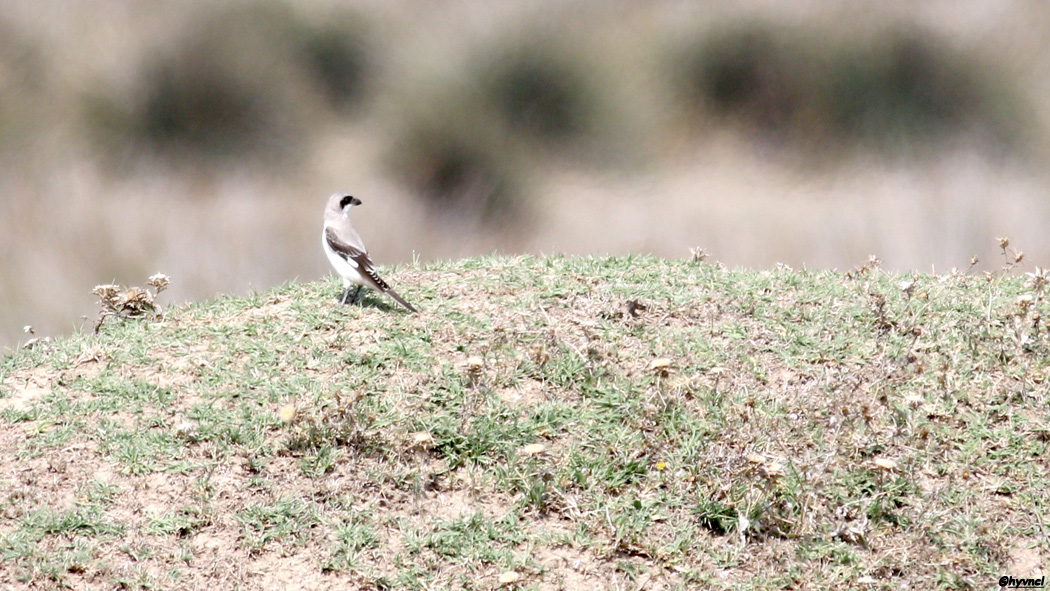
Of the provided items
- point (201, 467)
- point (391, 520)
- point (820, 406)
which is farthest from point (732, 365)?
point (201, 467)

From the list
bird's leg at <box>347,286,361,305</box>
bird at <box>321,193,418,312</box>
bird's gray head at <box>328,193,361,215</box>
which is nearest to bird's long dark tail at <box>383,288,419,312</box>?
bird at <box>321,193,418,312</box>

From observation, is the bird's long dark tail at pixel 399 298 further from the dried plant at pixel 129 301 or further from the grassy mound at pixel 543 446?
the dried plant at pixel 129 301

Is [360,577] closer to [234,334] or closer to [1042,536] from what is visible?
[234,334]

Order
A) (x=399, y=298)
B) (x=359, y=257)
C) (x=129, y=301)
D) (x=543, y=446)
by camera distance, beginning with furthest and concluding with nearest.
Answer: (x=129, y=301) → (x=359, y=257) → (x=399, y=298) → (x=543, y=446)

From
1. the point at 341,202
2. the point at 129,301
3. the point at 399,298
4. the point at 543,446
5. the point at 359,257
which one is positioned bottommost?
the point at 543,446

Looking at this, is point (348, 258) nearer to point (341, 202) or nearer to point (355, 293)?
point (355, 293)

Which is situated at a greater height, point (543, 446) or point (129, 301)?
point (129, 301)

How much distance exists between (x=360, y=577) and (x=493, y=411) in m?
1.11

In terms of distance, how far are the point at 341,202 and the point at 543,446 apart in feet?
9.51

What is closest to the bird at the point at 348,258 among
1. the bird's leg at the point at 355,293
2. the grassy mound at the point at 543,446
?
the bird's leg at the point at 355,293

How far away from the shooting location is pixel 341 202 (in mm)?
6688

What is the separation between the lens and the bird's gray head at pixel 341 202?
666 centimetres

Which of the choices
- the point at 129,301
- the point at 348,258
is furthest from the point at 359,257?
the point at 129,301

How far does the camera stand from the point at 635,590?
3842 millimetres
